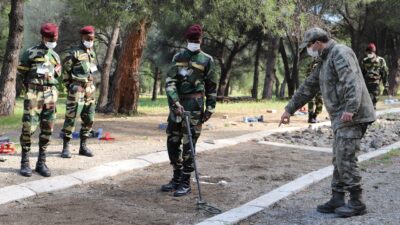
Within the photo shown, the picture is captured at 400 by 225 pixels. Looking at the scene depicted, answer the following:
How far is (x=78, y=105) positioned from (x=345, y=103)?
4357mm

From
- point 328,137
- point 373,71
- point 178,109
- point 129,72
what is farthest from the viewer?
point 129,72

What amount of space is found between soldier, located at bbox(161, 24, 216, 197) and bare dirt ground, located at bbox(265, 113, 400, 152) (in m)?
4.76

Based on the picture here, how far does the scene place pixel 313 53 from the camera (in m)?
5.30

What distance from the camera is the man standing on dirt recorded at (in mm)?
4980

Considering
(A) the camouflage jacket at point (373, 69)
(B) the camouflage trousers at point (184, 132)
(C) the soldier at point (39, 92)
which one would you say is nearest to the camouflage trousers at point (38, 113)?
(C) the soldier at point (39, 92)

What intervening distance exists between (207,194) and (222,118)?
8770mm

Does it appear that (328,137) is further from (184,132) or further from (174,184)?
(184,132)

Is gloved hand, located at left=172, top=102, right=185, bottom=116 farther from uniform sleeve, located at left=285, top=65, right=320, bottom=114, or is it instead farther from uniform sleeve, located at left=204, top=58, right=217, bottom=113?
uniform sleeve, located at left=285, top=65, right=320, bottom=114

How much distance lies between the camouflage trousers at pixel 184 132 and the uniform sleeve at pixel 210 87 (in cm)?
11

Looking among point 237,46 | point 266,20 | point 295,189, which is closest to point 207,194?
point 295,189

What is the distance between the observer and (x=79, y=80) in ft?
25.8

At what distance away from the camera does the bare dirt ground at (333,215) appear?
5.07 m

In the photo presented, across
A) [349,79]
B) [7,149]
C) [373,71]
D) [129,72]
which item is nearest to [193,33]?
[349,79]

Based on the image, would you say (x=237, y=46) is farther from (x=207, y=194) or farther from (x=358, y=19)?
(x=207, y=194)
